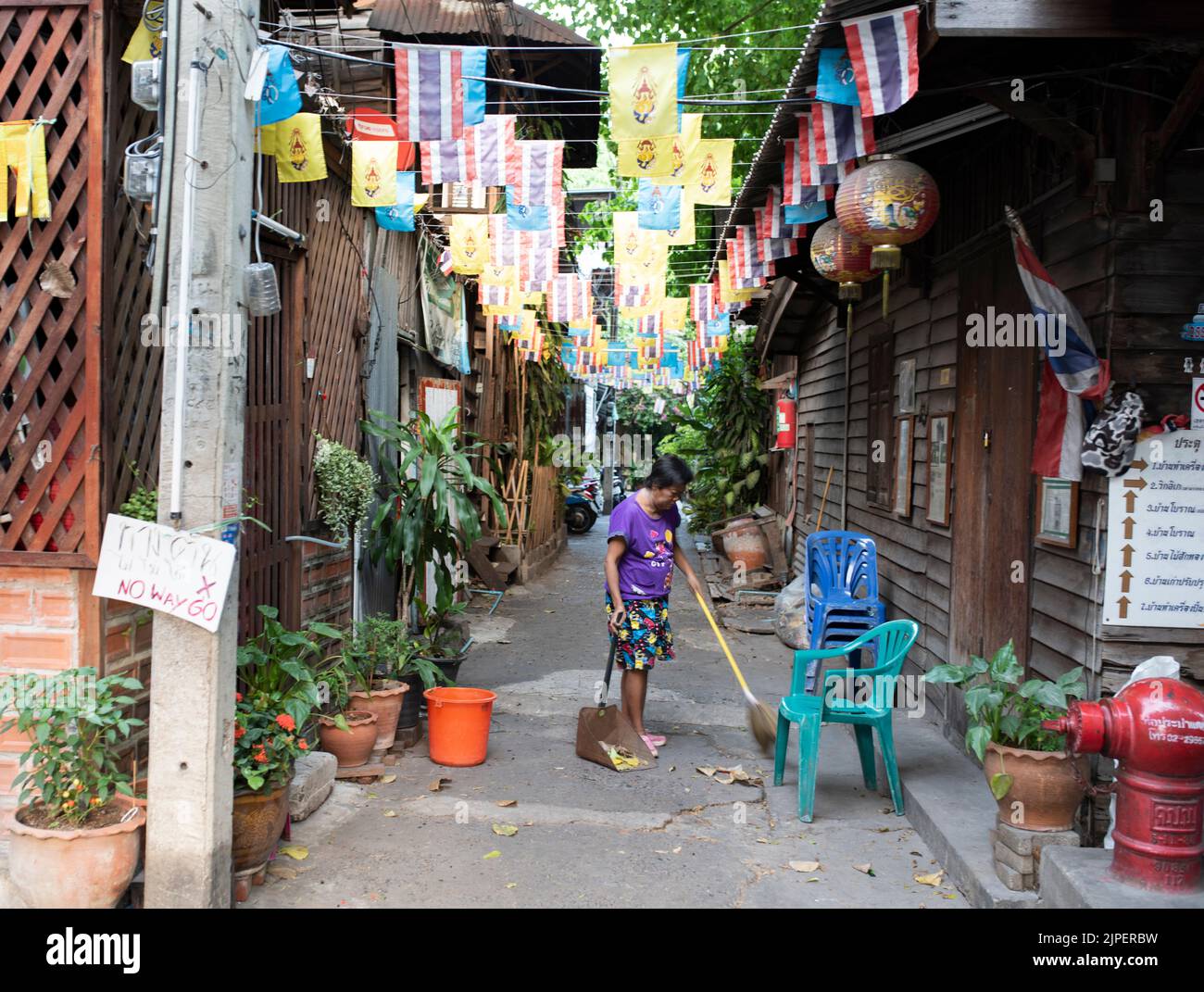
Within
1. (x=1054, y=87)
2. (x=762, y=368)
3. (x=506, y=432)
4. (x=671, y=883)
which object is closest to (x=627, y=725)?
(x=671, y=883)

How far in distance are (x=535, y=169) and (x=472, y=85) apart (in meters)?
1.70

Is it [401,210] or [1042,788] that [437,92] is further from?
[1042,788]

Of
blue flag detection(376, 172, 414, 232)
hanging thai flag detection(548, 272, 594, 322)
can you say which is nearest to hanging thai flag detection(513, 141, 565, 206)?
blue flag detection(376, 172, 414, 232)

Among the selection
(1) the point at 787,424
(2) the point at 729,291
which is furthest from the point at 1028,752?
(1) the point at 787,424

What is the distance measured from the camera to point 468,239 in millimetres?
9734

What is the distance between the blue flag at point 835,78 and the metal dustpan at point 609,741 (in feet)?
13.1

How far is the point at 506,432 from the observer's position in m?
16.4

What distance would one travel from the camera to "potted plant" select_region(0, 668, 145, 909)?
12.4 feet

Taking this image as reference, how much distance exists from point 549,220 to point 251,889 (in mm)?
6563

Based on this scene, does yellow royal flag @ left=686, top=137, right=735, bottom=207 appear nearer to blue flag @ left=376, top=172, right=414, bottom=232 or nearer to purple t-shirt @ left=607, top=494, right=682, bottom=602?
blue flag @ left=376, top=172, right=414, bottom=232

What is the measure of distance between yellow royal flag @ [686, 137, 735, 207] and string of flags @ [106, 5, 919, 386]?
10mm

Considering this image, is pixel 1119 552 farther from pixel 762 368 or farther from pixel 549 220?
pixel 762 368

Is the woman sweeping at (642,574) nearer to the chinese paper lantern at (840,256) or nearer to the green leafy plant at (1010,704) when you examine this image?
the chinese paper lantern at (840,256)

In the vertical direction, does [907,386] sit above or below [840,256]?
below
